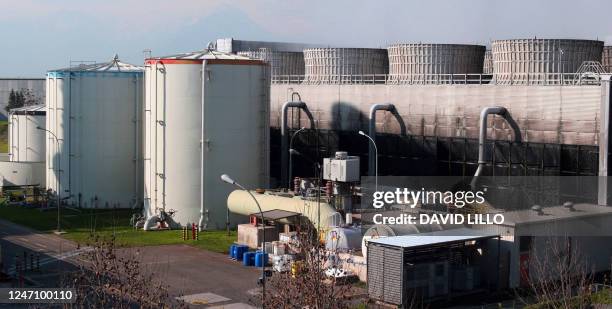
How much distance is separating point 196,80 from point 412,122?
1321 cm

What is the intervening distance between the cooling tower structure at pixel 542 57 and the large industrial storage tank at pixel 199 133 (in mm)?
15050

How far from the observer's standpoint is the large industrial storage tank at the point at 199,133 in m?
52.8

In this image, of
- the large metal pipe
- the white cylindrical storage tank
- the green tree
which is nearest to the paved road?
the large metal pipe

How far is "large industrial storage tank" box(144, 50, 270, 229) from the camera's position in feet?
173

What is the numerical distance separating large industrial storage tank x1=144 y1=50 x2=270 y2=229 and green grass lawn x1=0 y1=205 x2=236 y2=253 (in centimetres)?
208

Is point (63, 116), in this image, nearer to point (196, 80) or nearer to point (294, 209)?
point (196, 80)

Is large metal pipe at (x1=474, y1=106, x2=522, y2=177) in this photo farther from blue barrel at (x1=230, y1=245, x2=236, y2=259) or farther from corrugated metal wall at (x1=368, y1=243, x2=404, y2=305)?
corrugated metal wall at (x1=368, y1=243, x2=404, y2=305)

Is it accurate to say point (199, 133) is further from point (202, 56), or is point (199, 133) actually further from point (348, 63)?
point (348, 63)

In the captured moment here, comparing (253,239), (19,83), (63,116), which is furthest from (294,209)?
(19,83)

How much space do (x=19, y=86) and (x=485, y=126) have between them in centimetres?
12399

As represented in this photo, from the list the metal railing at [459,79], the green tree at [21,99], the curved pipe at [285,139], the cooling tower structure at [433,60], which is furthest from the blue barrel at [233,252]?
the green tree at [21,99]

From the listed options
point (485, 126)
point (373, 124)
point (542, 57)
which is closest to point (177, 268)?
point (485, 126)

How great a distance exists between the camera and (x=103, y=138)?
6203cm

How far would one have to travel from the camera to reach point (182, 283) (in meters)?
37.9
